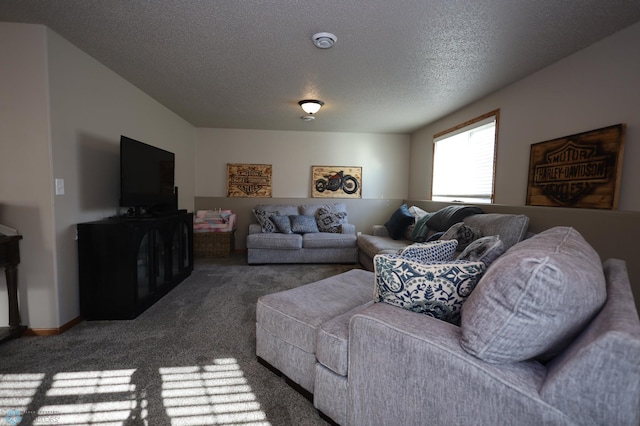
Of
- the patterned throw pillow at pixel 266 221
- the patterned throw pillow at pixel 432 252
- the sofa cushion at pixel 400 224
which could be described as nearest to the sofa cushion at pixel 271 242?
the patterned throw pillow at pixel 266 221

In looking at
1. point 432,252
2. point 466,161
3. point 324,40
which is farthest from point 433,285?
point 466,161

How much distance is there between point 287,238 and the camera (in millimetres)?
4246

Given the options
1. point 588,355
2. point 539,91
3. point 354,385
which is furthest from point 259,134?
point 588,355

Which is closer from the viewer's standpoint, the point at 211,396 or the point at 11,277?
the point at 211,396

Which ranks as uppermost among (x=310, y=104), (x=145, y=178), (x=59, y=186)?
(x=310, y=104)

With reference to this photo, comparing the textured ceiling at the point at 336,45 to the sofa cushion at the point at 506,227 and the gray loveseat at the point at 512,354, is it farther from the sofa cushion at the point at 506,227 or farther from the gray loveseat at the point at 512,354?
the gray loveseat at the point at 512,354

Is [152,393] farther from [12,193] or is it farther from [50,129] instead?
[50,129]

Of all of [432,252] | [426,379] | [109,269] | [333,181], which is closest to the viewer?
[426,379]

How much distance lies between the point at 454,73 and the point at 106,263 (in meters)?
3.66

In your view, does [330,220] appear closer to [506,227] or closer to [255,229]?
[255,229]

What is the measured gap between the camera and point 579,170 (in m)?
2.15

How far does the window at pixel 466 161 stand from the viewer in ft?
10.7

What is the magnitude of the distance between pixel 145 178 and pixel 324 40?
223 centimetres

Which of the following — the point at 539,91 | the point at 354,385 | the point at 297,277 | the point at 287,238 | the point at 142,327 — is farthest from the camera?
the point at 287,238
